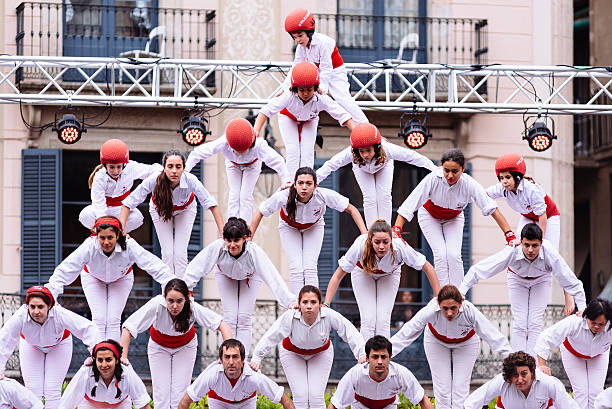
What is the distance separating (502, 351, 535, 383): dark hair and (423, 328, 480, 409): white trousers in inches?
31.1

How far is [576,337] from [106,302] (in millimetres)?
4163

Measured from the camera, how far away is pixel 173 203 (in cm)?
1198

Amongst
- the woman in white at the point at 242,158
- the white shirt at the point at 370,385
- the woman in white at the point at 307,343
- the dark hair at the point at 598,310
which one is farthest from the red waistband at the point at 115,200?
the dark hair at the point at 598,310

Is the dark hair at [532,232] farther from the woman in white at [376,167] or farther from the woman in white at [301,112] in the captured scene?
the woman in white at [301,112]

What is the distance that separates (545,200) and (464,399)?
83.5 inches

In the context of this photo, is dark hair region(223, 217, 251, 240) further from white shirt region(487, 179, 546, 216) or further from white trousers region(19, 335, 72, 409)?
white shirt region(487, 179, 546, 216)

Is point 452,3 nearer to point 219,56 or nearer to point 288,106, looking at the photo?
point 219,56

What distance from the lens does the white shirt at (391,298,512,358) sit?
1099 centimetres

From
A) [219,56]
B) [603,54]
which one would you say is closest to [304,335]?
[219,56]

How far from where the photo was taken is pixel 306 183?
11383 mm

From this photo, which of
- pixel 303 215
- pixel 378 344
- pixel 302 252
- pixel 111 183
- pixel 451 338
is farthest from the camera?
pixel 111 183

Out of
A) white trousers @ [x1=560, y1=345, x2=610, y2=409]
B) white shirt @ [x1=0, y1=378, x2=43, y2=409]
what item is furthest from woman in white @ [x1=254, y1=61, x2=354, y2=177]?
white shirt @ [x1=0, y1=378, x2=43, y2=409]

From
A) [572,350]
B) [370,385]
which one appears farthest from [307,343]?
[572,350]

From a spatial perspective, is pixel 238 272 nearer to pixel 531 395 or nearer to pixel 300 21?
pixel 300 21
